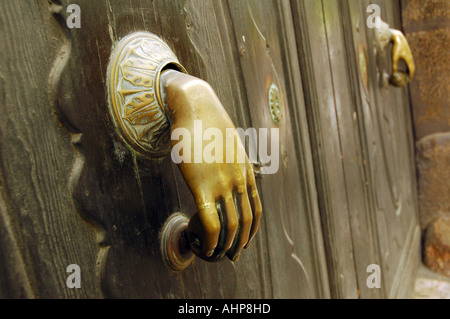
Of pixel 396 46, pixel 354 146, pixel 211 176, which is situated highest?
pixel 396 46

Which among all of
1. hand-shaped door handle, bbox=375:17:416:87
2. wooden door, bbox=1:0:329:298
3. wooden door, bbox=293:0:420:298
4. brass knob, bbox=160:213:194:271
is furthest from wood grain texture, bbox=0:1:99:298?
hand-shaped door handle, bbox=375:17:416:87

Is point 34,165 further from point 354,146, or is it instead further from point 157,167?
point 354,146

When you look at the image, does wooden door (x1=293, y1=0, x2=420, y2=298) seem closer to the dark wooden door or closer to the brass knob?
the dark wooden door

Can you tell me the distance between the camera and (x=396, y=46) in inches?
54.2

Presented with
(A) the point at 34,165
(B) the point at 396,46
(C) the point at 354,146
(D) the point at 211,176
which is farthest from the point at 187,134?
(B) the point at 396,46

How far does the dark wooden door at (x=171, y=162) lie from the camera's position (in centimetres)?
39

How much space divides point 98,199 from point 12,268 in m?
0.11

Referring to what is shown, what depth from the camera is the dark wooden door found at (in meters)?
0.39

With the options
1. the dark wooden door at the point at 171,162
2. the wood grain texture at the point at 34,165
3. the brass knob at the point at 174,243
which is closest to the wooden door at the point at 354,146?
the dark wooden door at the point at 171,162

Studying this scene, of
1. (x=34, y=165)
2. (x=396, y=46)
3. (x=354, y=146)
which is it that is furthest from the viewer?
(x=396, y=46)

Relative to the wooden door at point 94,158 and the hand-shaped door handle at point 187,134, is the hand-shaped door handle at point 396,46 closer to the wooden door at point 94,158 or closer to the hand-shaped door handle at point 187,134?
the wooden door at point 94,158

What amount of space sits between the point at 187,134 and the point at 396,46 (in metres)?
1.19

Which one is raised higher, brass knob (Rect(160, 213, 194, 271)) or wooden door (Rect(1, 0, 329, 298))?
wooden door (Rect(1, 0, 329, 298))

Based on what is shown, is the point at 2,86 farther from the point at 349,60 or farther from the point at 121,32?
the point at 349,60
